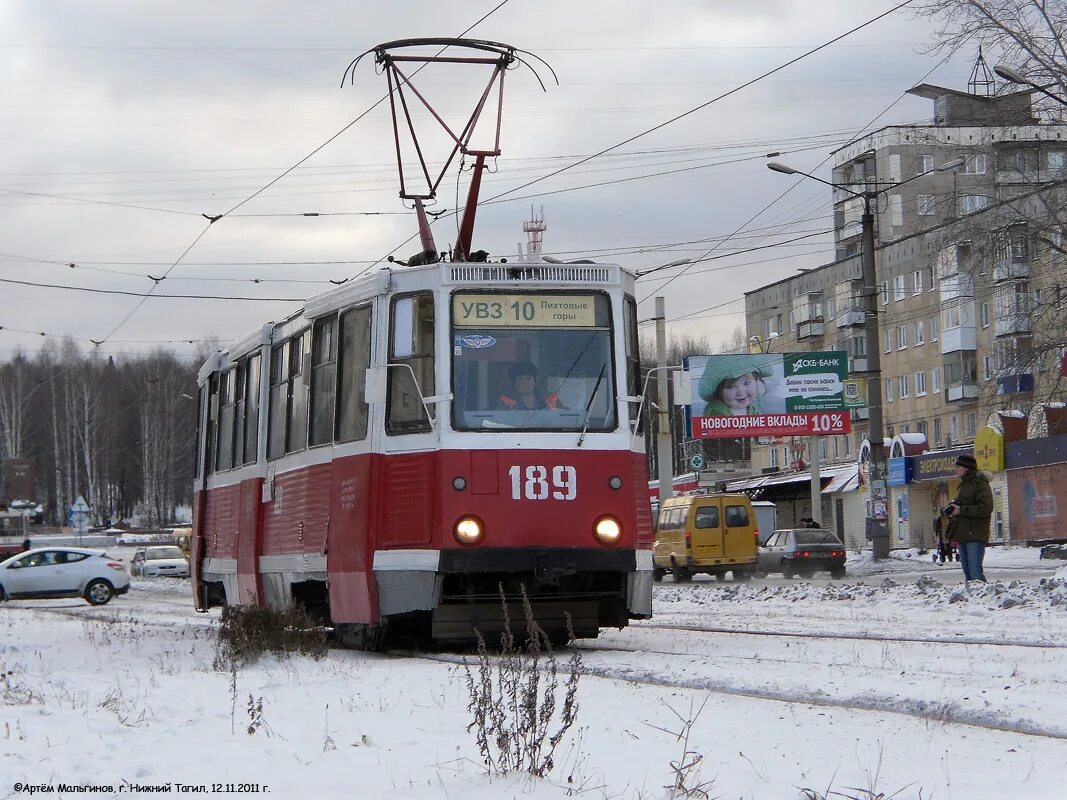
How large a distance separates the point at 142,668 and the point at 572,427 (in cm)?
379

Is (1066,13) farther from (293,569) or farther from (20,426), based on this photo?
(20,426)

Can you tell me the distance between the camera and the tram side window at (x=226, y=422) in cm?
1781

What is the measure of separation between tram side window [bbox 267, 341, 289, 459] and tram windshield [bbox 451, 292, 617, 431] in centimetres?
335

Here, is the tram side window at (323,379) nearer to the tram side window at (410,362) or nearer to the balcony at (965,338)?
the tram side window at (410,362)

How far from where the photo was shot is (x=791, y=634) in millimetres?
13914

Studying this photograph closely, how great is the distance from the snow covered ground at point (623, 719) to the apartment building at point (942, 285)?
14.6 metres

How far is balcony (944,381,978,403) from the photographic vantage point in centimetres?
6562

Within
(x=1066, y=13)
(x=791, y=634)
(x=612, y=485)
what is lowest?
(x=791, y=634)

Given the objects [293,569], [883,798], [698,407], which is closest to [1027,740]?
[883,798]

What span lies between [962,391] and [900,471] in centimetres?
505

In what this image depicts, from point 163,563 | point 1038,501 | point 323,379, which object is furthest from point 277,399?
point 163,563

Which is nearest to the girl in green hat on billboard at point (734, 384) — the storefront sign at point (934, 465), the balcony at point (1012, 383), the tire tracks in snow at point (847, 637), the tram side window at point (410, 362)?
the storefront sign at point (934, 465)

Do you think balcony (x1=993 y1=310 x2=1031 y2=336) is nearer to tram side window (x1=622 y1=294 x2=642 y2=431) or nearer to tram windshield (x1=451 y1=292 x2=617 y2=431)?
tram side window (x1=622 y1=294 x2=642 y2=431)

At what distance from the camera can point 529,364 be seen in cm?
1241
